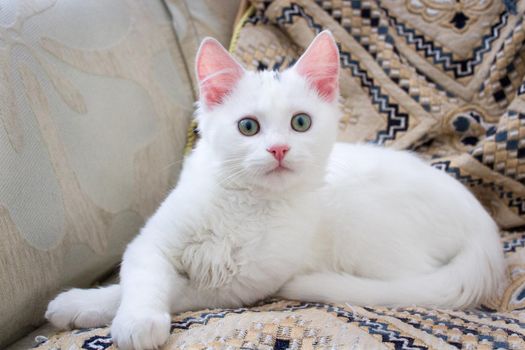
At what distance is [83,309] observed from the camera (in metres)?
1.22

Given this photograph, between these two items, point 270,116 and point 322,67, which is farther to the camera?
point 322,67

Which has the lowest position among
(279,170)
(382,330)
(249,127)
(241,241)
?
(382,330)

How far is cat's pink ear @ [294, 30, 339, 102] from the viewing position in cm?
130

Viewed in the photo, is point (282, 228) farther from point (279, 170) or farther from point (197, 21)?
point (197, 21)

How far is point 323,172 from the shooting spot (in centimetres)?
135

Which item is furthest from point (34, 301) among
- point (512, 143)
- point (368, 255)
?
point (512, 143)

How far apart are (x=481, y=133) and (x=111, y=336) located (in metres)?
1.39

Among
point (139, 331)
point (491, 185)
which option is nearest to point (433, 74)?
point (491, 185)

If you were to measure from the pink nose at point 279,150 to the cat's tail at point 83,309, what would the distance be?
1.63ft

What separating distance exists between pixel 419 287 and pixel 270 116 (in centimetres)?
56

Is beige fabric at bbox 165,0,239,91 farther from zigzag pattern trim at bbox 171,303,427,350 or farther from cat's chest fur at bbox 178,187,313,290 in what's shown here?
zigzag pattern trim at bbox 171,303,427,350

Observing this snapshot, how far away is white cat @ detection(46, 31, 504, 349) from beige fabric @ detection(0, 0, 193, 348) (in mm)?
153

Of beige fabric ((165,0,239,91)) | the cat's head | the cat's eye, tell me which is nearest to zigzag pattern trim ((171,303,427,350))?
the cat's head

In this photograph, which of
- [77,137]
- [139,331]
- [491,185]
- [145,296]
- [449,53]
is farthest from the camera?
[449,53]
